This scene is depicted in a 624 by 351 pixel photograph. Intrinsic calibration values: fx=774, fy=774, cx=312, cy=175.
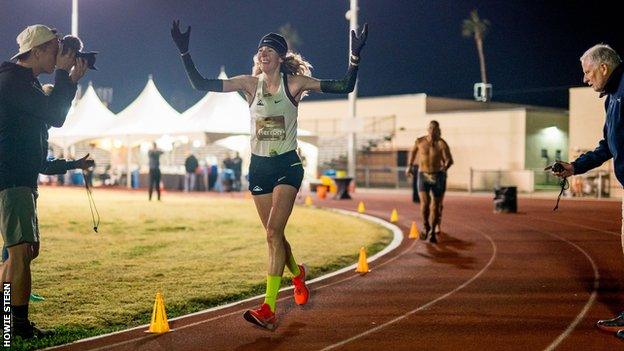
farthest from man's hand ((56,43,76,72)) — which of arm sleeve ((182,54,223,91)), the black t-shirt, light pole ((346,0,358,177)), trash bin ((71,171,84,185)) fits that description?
trash bin ((71,171,84,185))

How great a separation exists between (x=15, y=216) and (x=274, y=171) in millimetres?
2064

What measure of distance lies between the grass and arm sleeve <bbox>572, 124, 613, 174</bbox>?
12.0 ft

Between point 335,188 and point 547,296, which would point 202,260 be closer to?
point 547,296

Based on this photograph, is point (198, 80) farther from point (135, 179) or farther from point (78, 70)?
point (135, 179)

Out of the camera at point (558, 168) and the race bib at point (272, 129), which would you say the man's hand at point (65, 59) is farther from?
the camera at point (558, 168)

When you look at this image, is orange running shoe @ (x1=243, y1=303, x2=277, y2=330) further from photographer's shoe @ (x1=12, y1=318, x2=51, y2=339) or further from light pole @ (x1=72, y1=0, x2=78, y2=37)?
light pole @ (x1=72, y1=0, x2=78, y2=37)

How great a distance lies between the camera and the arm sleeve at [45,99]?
18.2ft

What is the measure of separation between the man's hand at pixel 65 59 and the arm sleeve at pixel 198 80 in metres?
1.09

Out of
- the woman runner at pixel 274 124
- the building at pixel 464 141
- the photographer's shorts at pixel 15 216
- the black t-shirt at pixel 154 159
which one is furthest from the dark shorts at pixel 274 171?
the building at pixel 464 141

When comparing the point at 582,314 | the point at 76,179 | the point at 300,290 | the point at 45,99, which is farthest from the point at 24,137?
the point at 76,179

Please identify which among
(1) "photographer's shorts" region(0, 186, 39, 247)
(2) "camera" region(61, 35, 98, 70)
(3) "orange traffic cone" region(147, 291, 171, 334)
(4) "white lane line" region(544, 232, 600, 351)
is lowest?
(4) "white lane line" region(544, 232, 600, 351)

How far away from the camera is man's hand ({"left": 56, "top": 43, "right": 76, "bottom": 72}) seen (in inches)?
227

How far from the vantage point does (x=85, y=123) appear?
1578 inches

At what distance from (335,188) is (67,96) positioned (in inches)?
1006
